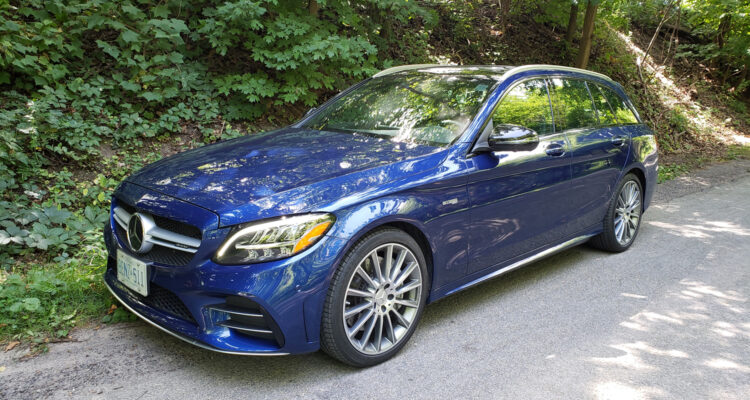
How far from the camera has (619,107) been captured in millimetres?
5184

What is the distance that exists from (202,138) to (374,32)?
307 centimetres

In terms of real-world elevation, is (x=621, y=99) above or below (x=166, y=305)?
above

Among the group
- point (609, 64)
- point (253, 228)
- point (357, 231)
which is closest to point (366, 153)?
point (357, 231)

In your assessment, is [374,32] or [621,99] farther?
[374,32]

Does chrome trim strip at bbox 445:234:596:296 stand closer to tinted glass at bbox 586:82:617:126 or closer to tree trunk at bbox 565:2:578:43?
tinted glass at bbox 586:82:617:126

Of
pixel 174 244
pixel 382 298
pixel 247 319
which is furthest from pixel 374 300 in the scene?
pixel 174 244

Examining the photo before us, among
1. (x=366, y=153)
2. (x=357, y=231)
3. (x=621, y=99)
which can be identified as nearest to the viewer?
(x=357, y=231)

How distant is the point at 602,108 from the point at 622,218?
104 centimetres

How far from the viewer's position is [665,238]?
5.57m

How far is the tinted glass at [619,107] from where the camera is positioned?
5078 mm

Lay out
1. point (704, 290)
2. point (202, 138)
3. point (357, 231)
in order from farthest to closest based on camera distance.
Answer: point (202, 138) → point (704, 290) → point (357, 231)

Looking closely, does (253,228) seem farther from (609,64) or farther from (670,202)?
(609,64)

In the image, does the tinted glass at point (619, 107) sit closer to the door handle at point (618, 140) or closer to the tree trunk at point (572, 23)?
the door handle at point (618, 140)

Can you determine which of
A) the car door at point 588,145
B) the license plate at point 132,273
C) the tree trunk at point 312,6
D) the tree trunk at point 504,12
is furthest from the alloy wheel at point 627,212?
the tree trunk at point 504,12
